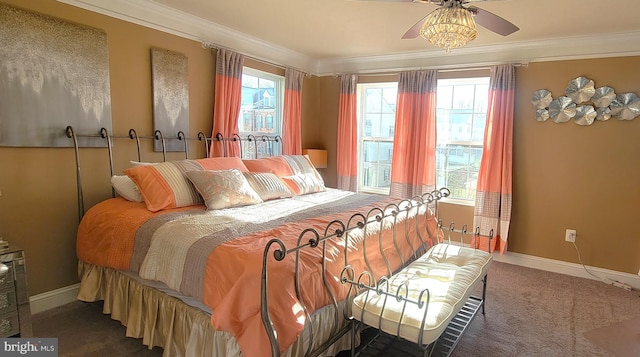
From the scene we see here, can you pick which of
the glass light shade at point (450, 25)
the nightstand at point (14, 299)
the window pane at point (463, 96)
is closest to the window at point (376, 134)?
the window pane at point (463, 96)

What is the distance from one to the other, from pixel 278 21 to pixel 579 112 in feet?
9.70

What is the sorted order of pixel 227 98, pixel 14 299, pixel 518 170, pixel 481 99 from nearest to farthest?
pixel 14 299
pixel 227 98
pixel 518 170
pixel 481 99

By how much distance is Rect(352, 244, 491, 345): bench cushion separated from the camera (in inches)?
62.2

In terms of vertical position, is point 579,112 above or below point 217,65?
below

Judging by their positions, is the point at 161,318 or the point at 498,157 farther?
the point at 498,157

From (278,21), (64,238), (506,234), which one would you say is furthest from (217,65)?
(506,234)

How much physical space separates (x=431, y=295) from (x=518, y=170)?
2.54m

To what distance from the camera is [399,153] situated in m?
4.30

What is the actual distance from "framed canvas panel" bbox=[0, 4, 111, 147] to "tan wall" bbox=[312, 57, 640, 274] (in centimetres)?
383

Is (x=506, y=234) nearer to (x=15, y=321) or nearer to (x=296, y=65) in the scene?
(x=296, y=65)

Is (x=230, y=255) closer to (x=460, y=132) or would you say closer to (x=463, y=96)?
(x=460, y=132)

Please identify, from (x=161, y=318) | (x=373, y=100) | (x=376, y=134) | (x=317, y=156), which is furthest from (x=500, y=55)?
(x=161, y=318)

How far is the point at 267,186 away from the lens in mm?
2871

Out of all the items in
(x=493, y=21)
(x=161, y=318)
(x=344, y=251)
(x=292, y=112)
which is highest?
(x=493, y=21)
